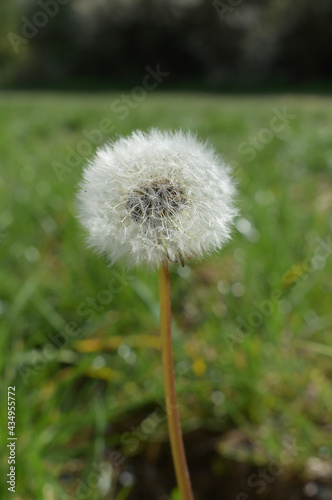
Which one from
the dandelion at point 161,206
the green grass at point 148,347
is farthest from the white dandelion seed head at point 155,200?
the green grass at point 148,347

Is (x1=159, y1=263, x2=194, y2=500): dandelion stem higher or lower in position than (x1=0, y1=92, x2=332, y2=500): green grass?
lower

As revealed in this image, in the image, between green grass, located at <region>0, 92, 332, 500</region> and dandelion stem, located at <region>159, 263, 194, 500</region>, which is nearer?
dandelion stem, located at <region>159, 263, 194, 500</region>

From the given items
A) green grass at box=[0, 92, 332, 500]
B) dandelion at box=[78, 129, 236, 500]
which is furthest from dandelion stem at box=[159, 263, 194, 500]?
green grass at box=[0, 92, 332, 500]

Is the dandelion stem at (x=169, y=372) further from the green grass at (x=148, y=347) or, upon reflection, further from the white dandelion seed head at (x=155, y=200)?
the green grass at (x=148, y=347)

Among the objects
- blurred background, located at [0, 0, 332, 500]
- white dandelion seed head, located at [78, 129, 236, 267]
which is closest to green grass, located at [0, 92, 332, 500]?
blurred background, located at [0, 0, 332, 500]

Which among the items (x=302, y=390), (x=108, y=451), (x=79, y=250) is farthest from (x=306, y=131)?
(x=108, y=451)

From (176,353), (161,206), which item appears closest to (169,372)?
(161,206)

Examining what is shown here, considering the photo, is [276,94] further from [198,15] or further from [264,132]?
[264,132]

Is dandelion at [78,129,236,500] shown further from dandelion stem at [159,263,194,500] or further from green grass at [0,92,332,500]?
green grass at [0,92,332,500]
